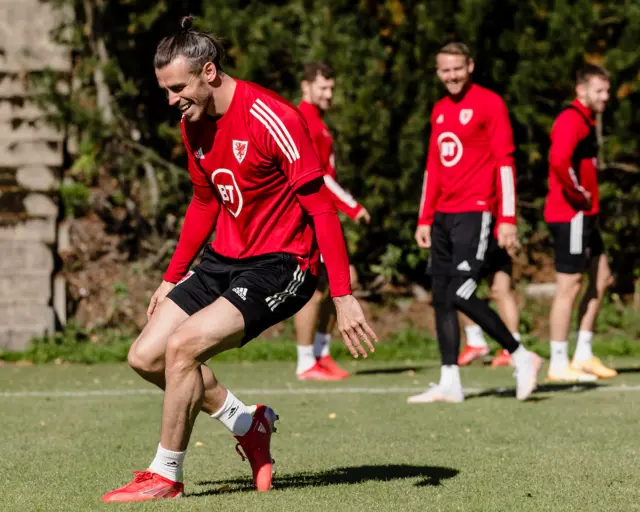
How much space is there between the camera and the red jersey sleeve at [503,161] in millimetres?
8273

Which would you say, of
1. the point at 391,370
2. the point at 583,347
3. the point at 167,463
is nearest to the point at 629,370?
the point at 583,347

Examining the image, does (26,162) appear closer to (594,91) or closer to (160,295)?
(594,91)

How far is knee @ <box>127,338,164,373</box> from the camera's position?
5.02 meters

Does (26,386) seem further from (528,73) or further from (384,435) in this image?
(528,73)

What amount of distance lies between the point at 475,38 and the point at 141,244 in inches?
173

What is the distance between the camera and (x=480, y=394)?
343 inches

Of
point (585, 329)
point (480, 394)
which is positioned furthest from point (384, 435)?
point (585, 329)

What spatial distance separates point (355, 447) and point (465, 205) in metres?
2.48

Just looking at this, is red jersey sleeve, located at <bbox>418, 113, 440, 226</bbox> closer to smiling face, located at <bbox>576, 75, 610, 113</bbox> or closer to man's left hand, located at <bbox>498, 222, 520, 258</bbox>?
man's left hand, located at <bbox>498, 222, 520, 258</bbox>

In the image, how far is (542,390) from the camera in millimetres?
8891

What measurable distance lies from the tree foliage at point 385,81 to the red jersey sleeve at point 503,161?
3.48 meters

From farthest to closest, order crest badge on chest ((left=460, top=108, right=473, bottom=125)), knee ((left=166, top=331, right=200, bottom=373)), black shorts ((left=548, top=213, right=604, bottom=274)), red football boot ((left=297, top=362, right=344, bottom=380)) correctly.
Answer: red football boot ((left=297, top=362, right=344, bottom=380)) → black shorts ((left=548, top=213, right=604, bottom=274)) → crest badge on chest ((left=460, top=108, right=473, bottom=125)) → knee ((left=166, top=331, right=200, bottom=373))

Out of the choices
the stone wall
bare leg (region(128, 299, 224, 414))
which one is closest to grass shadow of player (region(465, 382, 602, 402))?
bare leg (region(128, 299, 224, 414))

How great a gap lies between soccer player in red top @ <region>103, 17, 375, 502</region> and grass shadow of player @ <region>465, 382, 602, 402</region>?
356cm
